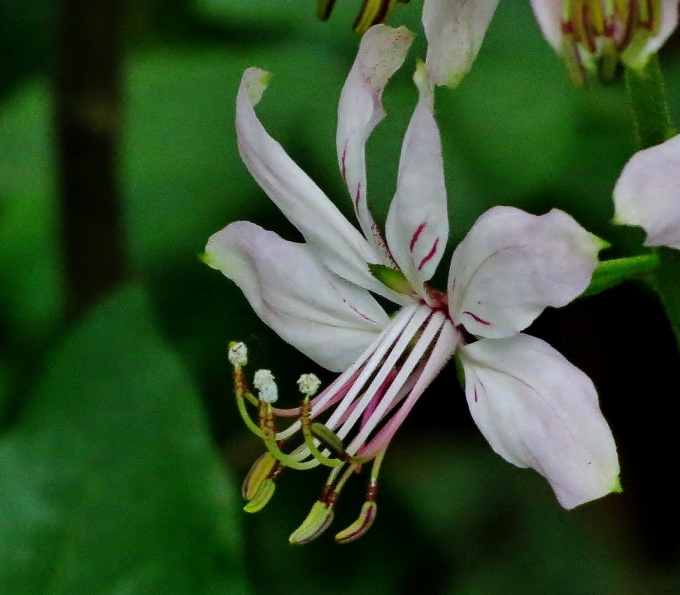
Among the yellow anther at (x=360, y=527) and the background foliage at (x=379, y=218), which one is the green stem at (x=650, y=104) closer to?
the yellow anther at (x=360, y=527)

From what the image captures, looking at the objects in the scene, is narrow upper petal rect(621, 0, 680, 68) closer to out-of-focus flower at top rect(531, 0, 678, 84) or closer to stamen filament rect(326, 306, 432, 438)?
out-of-focus flower at top rect(531, 0, 678, 84)

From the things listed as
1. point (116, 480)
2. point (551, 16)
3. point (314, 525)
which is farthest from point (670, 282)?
point (116, 480)

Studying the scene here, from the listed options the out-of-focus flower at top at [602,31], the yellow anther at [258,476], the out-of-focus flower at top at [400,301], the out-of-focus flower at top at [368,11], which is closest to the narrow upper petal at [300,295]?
the out-of-focus flower at top at [400,301]

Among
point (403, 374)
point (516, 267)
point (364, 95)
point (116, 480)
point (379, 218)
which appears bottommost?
point (379, 218)

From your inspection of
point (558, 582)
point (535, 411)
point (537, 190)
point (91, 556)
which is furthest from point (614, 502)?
point (535, 411)

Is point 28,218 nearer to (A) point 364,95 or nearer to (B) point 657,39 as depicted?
(A) point 364,95

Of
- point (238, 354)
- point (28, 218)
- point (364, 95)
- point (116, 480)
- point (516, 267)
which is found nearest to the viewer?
point (516, 267)
